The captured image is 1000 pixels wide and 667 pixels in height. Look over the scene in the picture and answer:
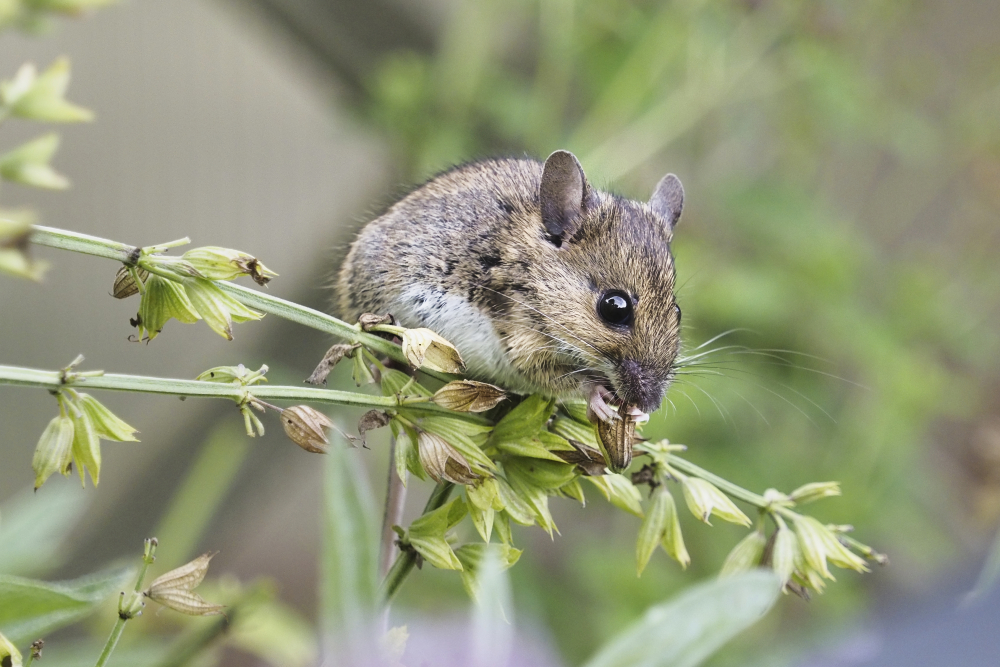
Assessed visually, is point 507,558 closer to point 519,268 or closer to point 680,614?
point 680,614

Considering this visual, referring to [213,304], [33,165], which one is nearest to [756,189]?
[213,304]

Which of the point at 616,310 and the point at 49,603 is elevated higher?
the point at 616,310

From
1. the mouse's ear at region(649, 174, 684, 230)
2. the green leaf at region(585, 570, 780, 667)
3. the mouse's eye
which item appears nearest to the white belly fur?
the mouse's eye

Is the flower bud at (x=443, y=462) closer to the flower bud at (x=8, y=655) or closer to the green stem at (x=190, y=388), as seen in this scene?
the green stem at (x=190, y=388)

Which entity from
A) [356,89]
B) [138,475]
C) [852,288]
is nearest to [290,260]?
[356,89]

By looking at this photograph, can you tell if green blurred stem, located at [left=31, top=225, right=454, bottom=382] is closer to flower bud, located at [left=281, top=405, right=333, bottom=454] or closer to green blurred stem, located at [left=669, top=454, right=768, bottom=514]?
flower bud, located at [left=281, top=405, right=333, bottom=454]

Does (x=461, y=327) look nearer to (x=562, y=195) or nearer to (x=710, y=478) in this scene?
(x=562, y=195)
